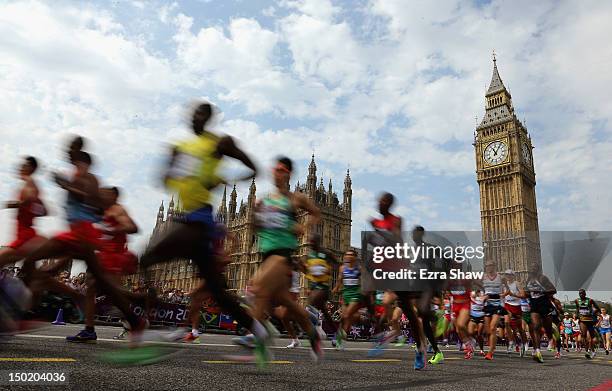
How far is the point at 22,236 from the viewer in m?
4.57

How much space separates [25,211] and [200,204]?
8.74 feet

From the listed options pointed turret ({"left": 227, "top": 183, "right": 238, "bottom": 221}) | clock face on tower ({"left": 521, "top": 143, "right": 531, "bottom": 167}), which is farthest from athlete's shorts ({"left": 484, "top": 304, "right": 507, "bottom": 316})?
clock face on tower ({"left": 521, "top": 143, "right": 531, "bottom": 167})

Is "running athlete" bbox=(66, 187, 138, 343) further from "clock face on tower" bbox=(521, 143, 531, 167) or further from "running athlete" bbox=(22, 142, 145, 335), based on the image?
"clock face on tower" bbox=(521, 143, 531, 167)

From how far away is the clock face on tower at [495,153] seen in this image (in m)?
76.8

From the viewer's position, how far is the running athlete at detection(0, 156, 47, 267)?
4251mm

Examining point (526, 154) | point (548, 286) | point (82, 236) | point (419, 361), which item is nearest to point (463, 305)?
point (548, 286)

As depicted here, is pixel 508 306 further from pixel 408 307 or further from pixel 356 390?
pixel 356 390

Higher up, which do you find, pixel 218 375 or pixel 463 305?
pixel 463 305

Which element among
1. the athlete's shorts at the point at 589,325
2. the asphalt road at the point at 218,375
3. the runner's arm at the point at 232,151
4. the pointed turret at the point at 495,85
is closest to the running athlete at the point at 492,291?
the asphalt road at the point at 218,375

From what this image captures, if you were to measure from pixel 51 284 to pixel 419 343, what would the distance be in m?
4.71

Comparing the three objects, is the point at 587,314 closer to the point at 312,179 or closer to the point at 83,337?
the point at 83,337

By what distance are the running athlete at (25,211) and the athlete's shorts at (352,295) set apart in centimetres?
556

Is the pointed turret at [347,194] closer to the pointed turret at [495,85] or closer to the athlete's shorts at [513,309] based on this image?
the pointed turret at [495,85]

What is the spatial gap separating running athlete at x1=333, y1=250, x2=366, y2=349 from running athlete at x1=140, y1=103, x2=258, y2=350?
4.82 metres
